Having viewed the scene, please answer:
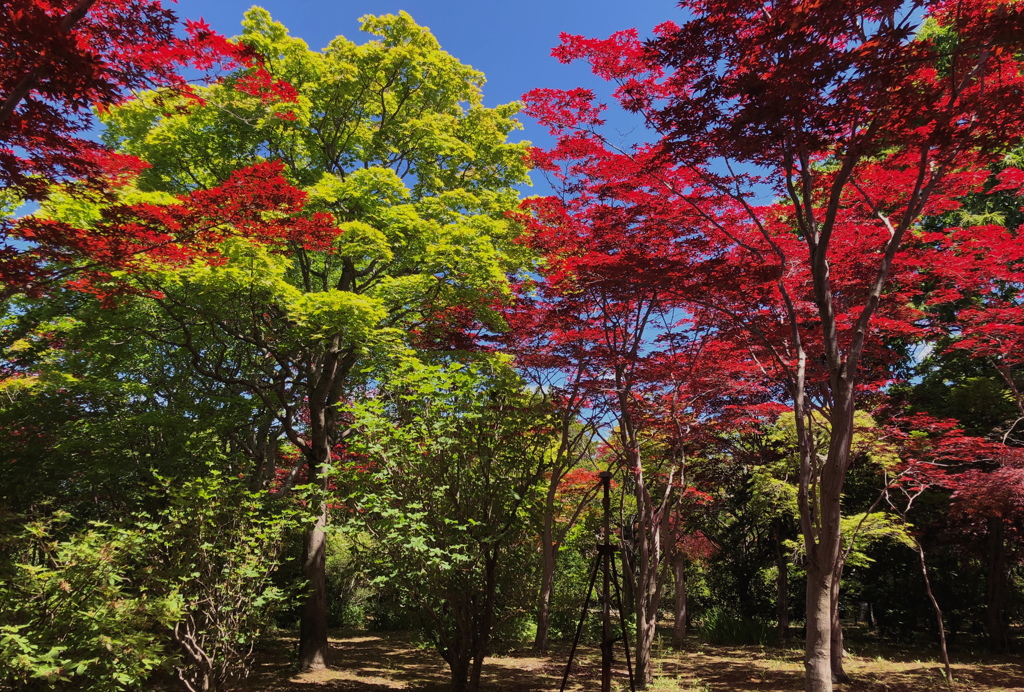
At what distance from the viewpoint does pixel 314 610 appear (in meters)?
8.84

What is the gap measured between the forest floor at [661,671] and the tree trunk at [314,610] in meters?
0.27

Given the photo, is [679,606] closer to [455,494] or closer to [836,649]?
[836,649]

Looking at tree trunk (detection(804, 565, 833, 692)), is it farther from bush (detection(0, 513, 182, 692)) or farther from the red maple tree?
bush (detection(0, 513, 182, 692))

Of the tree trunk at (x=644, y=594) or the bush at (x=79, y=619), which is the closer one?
the bush at (x=79, y=619)

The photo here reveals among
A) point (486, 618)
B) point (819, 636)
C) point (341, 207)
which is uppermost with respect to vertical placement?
point (341, 207)

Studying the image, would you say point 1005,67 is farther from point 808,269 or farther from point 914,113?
point 808,269

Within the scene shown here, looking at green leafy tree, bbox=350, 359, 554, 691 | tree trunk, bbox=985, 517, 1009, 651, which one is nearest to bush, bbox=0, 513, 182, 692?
green leafy tree, bbox=350, 359, 554, 691

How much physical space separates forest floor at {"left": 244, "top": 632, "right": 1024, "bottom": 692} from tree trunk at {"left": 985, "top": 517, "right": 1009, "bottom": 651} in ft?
3.02

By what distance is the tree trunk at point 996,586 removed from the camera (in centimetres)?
1146

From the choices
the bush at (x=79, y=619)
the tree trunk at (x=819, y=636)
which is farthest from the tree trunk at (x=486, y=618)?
the tree trunk at (x=819, y=636)

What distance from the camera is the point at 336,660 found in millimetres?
9680

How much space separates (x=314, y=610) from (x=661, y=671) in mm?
5835

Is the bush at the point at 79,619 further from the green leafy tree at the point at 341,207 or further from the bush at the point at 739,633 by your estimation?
the bush at the point at 739,633

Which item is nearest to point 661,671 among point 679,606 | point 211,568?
point 679,606
